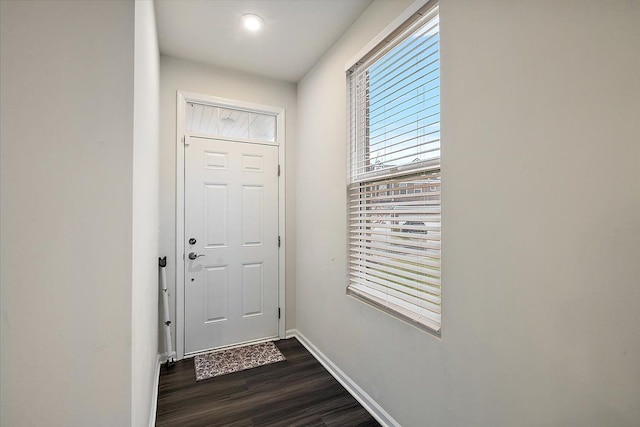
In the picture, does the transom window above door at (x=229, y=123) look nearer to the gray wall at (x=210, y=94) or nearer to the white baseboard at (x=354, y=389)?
the gray wall at (x=210, y=94)

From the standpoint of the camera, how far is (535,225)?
1.06 meters

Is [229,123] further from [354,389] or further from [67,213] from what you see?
[354,389]

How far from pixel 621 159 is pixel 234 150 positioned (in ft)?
9.02

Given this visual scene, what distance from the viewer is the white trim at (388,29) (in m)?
1.58

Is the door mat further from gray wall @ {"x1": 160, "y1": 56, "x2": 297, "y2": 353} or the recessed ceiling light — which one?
the recessed ceiling light

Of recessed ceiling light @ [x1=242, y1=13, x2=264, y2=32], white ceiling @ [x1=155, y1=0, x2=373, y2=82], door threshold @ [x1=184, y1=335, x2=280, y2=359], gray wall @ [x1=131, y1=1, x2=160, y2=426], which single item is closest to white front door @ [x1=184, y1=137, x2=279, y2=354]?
door threshold @ [x1=184, y1=335, x2=280, y2=359]

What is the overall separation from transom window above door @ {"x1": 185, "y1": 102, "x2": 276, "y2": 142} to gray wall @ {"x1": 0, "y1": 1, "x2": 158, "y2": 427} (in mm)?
1885

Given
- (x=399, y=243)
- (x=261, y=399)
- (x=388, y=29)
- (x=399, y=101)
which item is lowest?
(x=261, y=399)

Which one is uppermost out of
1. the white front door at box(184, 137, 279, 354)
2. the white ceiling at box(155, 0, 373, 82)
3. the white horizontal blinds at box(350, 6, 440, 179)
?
the white ceiling at box(155, 0, 373, 82)

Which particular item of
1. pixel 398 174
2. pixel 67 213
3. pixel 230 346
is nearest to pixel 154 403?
pixel 230 346

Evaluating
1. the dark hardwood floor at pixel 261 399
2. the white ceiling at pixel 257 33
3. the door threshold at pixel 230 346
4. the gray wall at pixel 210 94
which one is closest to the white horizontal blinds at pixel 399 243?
the dark hardwood floor at pixel 261 399

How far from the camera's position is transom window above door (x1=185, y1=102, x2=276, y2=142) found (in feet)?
9.25

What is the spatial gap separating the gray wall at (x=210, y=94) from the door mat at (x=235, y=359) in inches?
14.6

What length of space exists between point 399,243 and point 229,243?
1825mm
